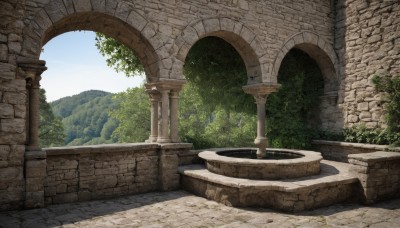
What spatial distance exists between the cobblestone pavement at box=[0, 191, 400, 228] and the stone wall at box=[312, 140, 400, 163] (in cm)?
207

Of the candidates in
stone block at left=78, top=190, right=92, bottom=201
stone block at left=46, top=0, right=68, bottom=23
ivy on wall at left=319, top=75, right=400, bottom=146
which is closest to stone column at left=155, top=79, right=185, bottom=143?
stone block at left=78, top=190, right=92, bottom=201

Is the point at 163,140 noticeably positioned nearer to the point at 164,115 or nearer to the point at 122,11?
the point at 164,115

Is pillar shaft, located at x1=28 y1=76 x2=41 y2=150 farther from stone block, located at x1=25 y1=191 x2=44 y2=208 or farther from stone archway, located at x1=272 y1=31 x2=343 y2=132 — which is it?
stone archway, located at x1=272 y1=31 x2=343 y2=132

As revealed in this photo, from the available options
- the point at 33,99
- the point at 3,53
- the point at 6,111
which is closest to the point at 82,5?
the point at 3,53

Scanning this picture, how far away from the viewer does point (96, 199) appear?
16.4ft

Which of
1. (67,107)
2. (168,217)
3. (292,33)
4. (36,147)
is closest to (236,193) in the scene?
(168,217)

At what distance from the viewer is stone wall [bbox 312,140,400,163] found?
6625 mm

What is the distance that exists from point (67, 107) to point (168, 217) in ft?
203

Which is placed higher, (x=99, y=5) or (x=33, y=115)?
(x=99, y=5)

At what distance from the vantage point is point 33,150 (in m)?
4.35

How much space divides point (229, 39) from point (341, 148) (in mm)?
4102

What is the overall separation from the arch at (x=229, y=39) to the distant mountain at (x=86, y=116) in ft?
137

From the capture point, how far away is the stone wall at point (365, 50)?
21.6 feet

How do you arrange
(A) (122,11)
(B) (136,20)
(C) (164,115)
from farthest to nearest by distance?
(C) (164,115), (B) (136,20), (A) (122,11)
